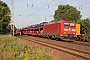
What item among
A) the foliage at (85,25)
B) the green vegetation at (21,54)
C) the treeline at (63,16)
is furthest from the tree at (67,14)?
the green vegetation at (21,54)

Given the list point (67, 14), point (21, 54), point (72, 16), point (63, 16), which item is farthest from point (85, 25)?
point (21, 54)

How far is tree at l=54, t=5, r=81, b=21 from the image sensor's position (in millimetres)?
71300

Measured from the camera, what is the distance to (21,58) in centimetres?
884

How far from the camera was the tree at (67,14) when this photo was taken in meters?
71.3

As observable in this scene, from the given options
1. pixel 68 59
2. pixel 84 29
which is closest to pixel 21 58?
pixel 68 59

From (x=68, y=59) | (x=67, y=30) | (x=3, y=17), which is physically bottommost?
(x=68, y=59)

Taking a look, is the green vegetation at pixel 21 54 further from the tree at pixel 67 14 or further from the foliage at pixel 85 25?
the tree at pixel 67 14

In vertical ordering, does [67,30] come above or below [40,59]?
above

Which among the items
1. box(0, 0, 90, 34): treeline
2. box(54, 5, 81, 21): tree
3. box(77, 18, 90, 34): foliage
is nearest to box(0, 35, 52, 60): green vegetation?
box(0, 0, 90, 34): treeline

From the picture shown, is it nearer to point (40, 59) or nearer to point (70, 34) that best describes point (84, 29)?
point (70, 34)

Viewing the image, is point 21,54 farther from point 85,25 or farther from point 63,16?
point 63,16

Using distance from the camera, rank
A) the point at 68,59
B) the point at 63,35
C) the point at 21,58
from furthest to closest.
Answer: the point at 63,35 < the point at 68,59 < the point at 21,58

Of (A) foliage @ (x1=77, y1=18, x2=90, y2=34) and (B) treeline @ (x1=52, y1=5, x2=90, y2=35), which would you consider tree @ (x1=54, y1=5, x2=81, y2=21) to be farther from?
(A) foliage @ (x1=77, y1=18, x2=90, y2=34)

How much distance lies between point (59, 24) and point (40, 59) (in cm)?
1943
